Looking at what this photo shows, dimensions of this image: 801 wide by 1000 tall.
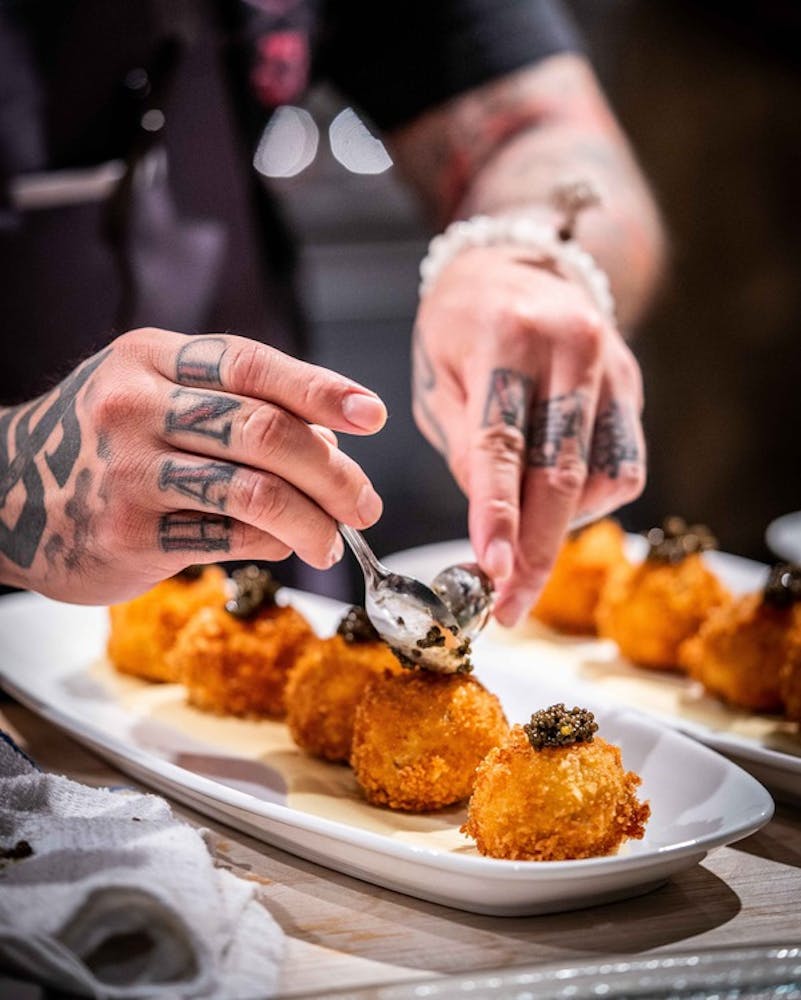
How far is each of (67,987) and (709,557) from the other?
1416mm

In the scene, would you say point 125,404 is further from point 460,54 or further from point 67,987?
point 460,54

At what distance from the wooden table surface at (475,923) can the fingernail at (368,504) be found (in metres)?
0.32

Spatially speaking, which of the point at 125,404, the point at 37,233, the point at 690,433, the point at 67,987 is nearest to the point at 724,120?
the point at 690,433

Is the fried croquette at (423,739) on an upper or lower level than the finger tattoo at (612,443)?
lower

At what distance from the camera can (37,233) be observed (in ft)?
5.93

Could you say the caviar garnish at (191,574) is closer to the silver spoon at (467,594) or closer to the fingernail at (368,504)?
the silver spoon at (467,594)

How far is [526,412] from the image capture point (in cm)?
134

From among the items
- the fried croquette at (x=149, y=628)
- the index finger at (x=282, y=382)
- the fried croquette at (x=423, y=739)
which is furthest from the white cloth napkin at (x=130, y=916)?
the fried croquette at (x=149, y=628)

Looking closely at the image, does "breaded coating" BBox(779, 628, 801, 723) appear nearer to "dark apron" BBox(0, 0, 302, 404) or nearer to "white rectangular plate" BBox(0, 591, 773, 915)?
"white rectangular plate" BBox(0, 591, 773, 915)

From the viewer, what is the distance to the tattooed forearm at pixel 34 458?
1.06 metres

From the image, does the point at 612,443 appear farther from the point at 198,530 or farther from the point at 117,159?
the point at 117,159

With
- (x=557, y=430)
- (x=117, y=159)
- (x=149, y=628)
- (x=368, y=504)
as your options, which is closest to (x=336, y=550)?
(x=368, y=504)

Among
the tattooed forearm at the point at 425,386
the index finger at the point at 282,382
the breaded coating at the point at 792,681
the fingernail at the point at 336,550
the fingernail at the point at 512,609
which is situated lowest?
the breaded coating at the point at 792,681

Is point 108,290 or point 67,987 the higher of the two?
point 108,290
